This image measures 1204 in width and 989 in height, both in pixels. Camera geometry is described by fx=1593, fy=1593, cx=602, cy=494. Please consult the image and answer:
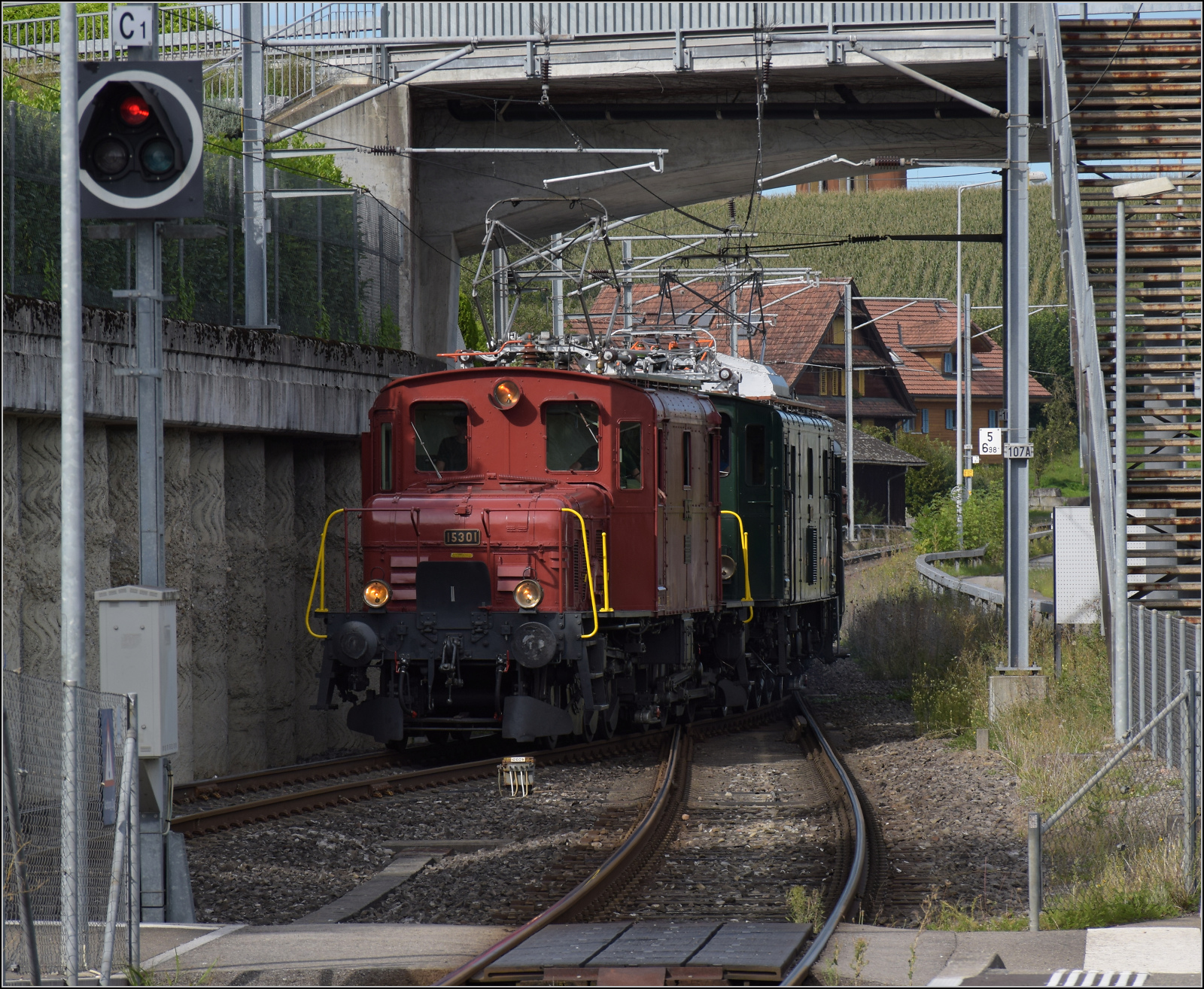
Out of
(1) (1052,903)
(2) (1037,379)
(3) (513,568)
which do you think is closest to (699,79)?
(3) (513,568)

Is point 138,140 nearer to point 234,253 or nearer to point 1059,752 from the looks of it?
point 234,253

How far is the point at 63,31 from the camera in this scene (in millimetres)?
7848

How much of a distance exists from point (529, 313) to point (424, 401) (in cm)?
5280

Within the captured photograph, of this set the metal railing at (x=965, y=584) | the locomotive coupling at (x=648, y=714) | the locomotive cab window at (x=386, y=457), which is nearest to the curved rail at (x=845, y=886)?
the locomotive coupling at (x=648, y=714)

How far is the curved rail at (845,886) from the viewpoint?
7637 mm

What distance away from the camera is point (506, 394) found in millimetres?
15164

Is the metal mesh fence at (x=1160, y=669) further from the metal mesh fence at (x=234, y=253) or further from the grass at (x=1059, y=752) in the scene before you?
the metal mesh fence at (x=234, y=253)

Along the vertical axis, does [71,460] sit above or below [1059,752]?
above

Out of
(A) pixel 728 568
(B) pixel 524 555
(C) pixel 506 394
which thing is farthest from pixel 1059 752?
(C) pixel 506 394

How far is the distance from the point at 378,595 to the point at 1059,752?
255 inches

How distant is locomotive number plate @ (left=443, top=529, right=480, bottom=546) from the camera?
14.4m

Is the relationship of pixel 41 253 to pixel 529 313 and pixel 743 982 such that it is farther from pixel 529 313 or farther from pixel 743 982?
pixel 529 313

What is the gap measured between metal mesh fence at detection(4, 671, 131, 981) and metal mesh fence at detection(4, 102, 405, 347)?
304 cm

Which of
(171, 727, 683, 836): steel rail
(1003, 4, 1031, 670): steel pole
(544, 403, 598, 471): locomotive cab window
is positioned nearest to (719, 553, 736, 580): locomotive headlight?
(171, 727, 683, 836): steel rail
